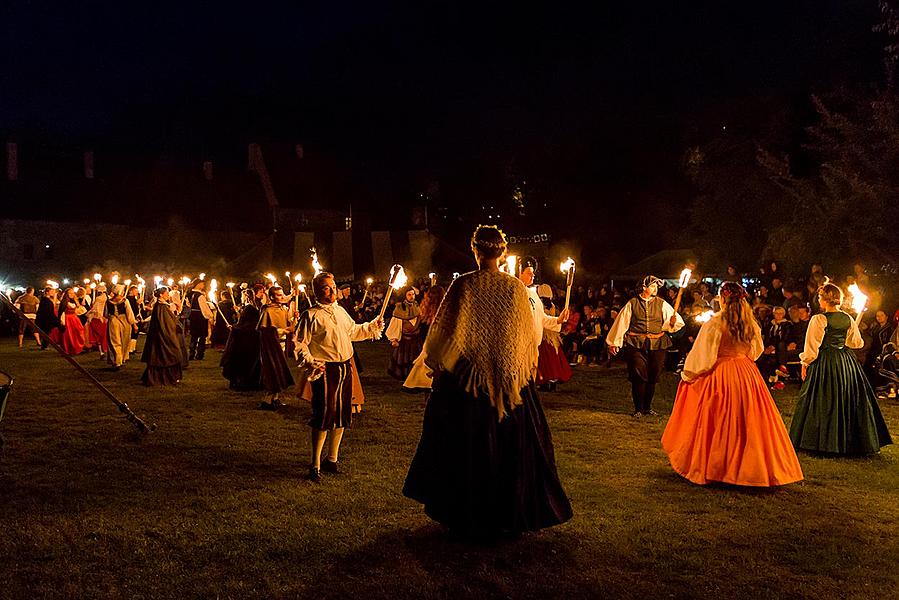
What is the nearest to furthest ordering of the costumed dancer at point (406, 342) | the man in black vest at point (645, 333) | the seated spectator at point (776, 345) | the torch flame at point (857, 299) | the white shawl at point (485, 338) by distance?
the white shawl at point (485, 338), the torch flame at point (857, 299), the man in black vest at point (645, 333), the costumed dancer at point (406, 342), the seated spectator at point (776, 345)

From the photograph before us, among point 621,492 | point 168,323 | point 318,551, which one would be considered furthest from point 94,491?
point 168,323

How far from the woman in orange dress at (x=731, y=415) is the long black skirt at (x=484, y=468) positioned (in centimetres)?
238

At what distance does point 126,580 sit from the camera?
4.89 m

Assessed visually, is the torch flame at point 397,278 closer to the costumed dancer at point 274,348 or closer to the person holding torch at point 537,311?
the person holding torch at point 537,311

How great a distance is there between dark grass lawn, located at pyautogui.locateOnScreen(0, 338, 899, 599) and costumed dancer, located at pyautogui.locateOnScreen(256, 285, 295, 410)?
1567 millimetres

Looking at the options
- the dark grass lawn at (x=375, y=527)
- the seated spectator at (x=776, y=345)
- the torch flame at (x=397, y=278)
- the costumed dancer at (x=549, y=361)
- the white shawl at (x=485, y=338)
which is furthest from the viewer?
the seated spectator at (x=776, y=345)

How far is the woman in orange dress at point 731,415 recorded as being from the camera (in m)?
6.92

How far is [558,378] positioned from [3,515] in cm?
882

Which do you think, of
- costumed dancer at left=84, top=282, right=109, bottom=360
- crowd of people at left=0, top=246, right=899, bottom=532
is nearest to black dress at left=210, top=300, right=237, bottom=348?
costumed dancer at left=84, top=282, right=109, bottom=360

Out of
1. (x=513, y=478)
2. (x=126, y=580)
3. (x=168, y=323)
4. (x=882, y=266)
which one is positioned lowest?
(x=126, y=580)

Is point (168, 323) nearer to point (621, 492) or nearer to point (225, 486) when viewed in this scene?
point (225, 486)

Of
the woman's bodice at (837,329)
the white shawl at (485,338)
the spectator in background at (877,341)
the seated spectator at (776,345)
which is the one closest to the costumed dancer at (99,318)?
the seated spectator at (776,345)

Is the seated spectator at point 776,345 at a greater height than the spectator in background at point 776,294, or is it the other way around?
the spectator in background at point 776,294

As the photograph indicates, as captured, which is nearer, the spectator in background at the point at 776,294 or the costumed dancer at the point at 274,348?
the costumed dancer at the point at 274,348
